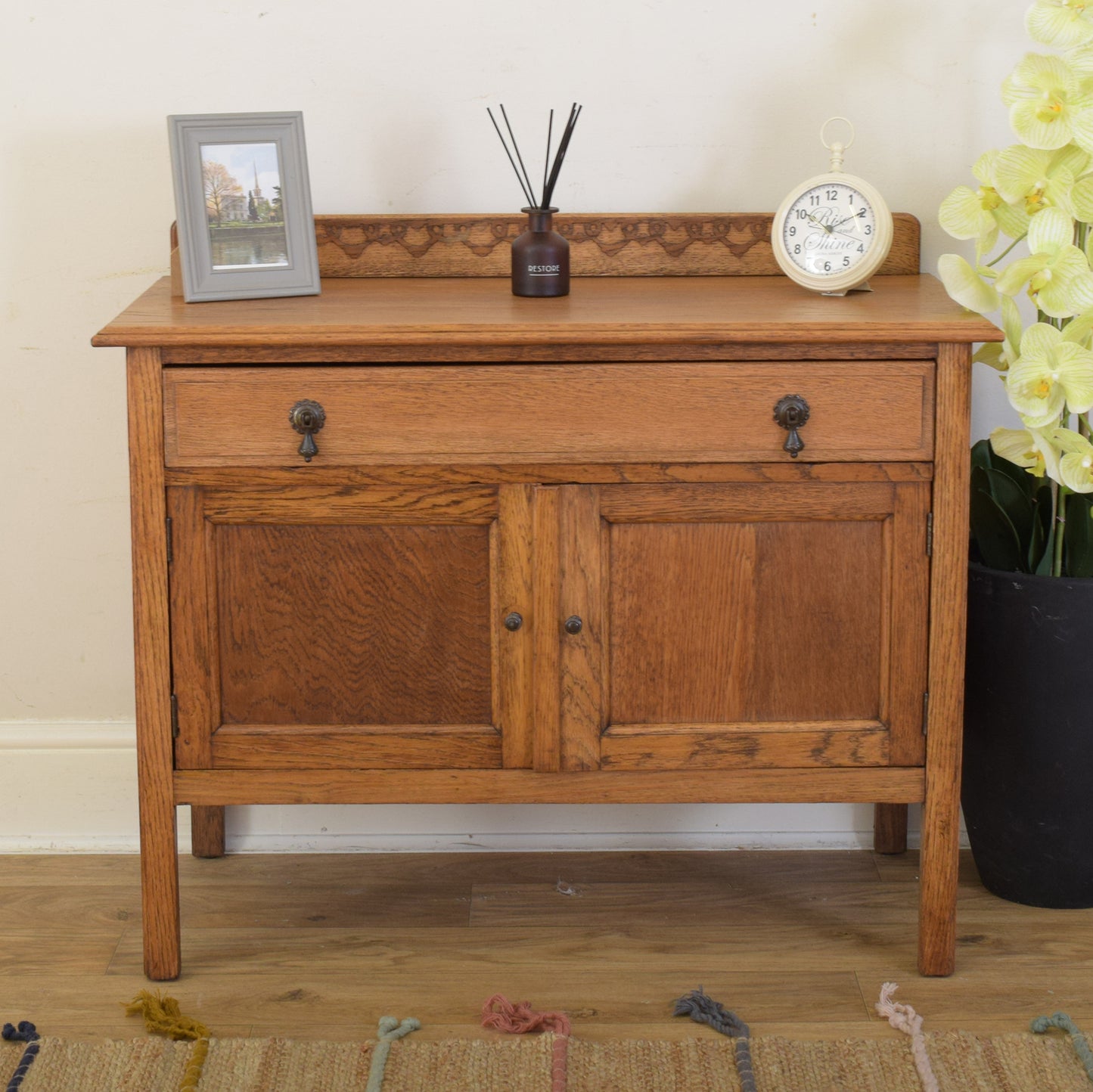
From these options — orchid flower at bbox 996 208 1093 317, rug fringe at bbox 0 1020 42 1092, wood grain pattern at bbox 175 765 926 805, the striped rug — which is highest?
orchid flower at bbox 996 208 1093 317

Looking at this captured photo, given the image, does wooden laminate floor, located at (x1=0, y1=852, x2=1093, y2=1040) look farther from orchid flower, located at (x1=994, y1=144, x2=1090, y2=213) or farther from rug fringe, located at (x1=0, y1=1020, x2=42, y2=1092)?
orchid flower, located at (x1=994, y1=144, x2=1090, y2=213)

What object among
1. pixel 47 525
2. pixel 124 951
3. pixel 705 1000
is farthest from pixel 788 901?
pixel 47 525

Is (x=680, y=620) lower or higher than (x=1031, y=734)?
higher

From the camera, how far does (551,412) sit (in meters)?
1.80

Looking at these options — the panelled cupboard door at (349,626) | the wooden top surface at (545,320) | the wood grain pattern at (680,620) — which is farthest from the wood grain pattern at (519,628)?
the wooden top surface at (545,320)

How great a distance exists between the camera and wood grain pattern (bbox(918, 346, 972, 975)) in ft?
5.92

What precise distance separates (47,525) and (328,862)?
72 centimetres

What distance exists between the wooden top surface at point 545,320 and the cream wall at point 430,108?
30 cm

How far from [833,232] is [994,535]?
1.69ft

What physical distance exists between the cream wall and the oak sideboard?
1.09ft

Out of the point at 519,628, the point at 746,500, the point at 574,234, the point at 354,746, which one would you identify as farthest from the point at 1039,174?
the point at 354,746

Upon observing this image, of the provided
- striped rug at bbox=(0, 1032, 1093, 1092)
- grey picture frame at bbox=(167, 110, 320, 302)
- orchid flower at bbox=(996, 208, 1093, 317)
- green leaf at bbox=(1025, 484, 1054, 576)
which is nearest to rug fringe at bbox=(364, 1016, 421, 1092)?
striped rug at bbox=(0, 1032, 1093, 1092)

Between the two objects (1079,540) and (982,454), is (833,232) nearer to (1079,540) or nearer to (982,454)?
(982,454)

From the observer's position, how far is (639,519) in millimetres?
1843
